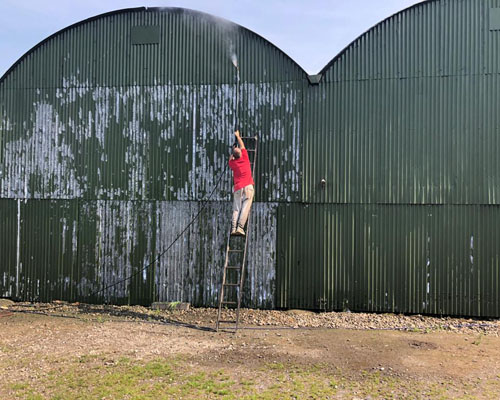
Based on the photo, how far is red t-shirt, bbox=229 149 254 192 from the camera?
34.8 feet

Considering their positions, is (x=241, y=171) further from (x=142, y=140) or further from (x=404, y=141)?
(x=404, y=141)

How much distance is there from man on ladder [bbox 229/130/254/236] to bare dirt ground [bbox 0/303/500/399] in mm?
2703

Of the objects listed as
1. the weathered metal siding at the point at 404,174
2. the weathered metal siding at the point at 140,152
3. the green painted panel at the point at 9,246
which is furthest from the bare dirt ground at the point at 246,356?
the weathered metal siding at the point at 140,152

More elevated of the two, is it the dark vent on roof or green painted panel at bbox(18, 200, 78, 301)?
the dark vent on roof

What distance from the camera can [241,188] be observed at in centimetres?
1060

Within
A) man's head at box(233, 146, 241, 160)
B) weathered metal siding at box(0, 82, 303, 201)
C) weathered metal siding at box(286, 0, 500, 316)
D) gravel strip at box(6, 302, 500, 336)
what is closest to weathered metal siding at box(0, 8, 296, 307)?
weathered metal siding at box(0, 82, 303, 201)

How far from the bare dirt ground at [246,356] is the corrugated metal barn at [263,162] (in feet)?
3.43

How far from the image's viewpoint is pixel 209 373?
695cm

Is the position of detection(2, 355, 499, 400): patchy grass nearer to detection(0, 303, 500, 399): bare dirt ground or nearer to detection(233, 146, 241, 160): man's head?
detection(0, 303, 500, 399): bare dirt ground

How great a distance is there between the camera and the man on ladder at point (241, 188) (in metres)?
10.5

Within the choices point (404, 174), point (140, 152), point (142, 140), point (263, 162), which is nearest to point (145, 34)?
point (142, 140)

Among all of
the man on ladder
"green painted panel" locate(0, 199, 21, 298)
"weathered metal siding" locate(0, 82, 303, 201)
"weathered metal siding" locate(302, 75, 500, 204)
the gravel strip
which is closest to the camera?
the gravel strip

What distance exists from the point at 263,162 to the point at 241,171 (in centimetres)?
120

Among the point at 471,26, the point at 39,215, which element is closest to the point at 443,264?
the point at 471,26
